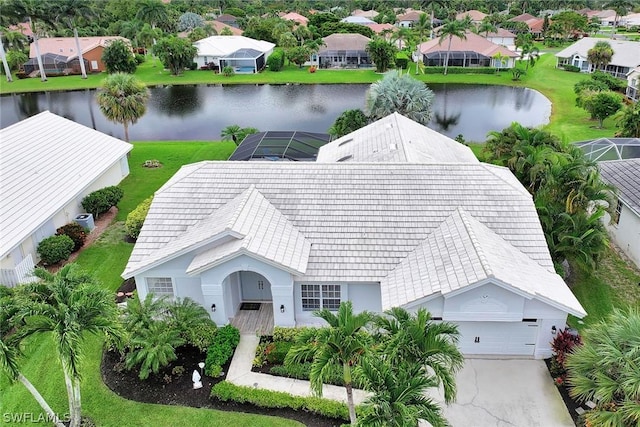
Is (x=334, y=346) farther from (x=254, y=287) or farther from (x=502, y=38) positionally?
(x=502, y=38)

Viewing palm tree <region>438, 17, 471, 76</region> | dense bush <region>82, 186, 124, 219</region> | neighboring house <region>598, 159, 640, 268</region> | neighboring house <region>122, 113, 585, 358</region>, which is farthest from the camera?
palm tree <region>438, 17, 471, 76</region>

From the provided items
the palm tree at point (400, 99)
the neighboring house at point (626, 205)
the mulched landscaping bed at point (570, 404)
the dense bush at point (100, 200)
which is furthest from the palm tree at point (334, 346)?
the palm tree at point (400, 99)

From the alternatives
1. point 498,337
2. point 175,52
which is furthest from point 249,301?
point 175,52

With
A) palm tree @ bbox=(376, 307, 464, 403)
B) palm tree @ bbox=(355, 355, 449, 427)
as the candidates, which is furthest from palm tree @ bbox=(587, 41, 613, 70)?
palm tree @ bbox=(355, 355, 449, 427)

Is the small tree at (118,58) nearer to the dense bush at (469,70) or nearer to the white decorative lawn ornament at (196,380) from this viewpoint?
the dense bush at (469,70)

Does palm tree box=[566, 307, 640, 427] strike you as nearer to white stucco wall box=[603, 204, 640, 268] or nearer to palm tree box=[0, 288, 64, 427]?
white stucco wall box=[603, 204, 640, 268]

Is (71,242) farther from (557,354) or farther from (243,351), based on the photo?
(557,354)

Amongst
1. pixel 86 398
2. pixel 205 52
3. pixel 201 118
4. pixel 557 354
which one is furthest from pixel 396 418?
pixel 205 52
